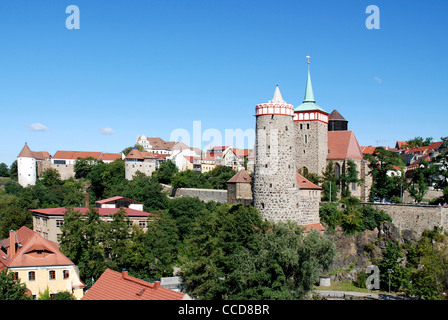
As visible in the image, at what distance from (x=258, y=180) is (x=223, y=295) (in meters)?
10.3

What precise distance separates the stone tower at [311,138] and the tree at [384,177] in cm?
490

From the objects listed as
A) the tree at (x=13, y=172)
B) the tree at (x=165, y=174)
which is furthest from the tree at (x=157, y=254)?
the tree at (x=13, y=172)

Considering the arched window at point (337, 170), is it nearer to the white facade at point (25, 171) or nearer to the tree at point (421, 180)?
the tree at point (421, 180)

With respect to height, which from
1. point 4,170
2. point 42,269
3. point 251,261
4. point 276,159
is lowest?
point 42,269

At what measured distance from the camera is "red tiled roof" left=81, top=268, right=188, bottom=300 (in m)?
15.5

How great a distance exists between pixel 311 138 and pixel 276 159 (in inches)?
405

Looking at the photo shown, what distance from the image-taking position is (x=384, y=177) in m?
39.4

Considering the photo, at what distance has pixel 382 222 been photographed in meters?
36.1

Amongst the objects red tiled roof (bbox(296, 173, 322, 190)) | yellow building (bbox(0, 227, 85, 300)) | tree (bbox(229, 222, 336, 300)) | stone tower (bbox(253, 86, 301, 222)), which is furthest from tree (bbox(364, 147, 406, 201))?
yellow building (bbox(0, 227, 85, 300))

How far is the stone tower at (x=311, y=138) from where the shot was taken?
130 ft

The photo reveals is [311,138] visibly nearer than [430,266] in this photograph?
No

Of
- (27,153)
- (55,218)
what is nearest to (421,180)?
(55,218)

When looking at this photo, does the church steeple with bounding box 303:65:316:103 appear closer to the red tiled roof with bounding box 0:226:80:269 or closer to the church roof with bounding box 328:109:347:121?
the church roof with bounding box 328:109:347:121

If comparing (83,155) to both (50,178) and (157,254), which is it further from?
(157,254)
